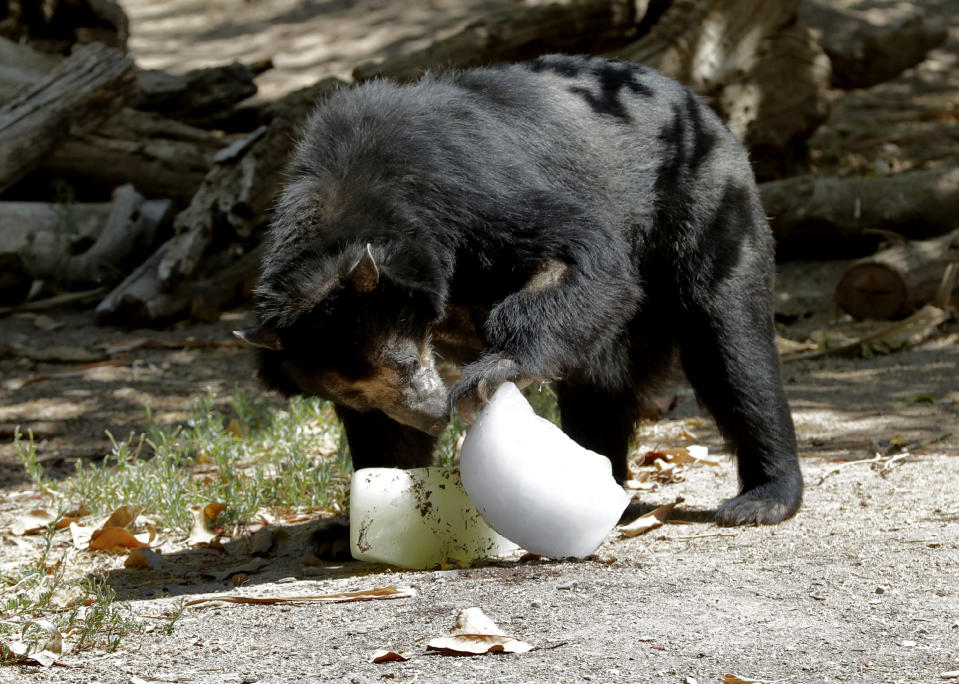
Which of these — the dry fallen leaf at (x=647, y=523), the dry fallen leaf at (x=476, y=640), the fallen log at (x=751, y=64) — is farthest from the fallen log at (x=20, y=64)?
the dry fallen leaf at (x=476, y=640)

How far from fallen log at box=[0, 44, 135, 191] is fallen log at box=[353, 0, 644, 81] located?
5.95ft

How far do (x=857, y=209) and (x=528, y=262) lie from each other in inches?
201

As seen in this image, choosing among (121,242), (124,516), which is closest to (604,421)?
(124,516)

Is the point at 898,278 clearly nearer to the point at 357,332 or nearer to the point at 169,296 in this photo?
the point at 357,332

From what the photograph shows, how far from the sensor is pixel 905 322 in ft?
24.5

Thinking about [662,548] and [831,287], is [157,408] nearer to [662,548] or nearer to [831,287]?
[662,548]

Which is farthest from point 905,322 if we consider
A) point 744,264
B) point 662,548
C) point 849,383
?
point 662,548

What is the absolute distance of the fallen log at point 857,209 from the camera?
831 centimetres

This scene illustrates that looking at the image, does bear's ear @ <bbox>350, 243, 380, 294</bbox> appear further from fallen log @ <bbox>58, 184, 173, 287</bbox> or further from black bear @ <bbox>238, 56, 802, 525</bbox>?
fallen log @ <bbox>58, 184, 173, 287</bbox>

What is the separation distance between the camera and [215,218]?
830cm

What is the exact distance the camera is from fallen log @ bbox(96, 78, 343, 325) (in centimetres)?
805

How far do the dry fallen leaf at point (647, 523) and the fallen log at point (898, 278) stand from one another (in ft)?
12.4

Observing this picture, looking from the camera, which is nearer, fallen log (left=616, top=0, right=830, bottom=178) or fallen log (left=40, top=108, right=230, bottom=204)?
fallen log (left=616, top=0, right=830, bottom=178)

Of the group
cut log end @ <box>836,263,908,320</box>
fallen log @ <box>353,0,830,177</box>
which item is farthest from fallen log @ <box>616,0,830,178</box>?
cut log end @ <box>836,263,908,320</box>
